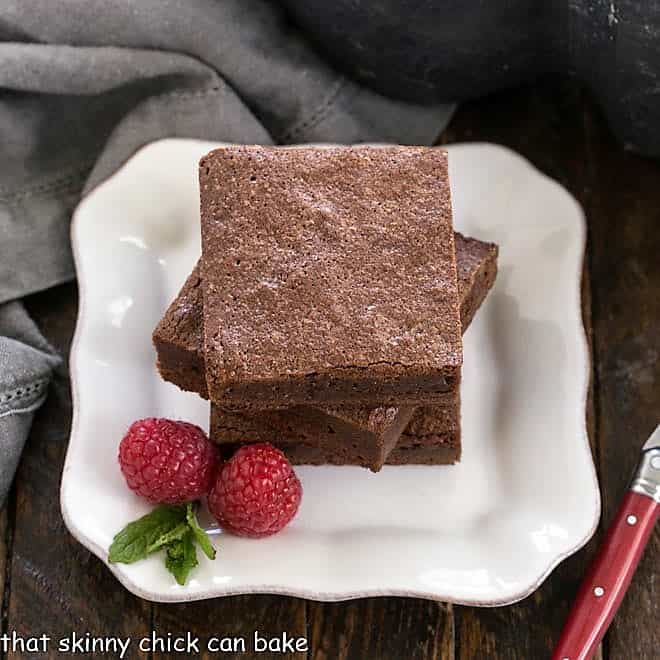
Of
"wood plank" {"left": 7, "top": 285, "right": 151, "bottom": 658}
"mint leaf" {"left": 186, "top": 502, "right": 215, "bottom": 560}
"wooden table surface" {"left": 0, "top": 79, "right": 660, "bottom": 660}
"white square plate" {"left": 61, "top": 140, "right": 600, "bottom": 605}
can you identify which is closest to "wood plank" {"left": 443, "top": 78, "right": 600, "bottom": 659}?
"wooden table surface" {"left": 0, "top": 79, "right": 660, "bottom": 660}

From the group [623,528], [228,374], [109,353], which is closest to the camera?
[228,374]

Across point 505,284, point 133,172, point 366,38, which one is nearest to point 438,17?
point 366,38

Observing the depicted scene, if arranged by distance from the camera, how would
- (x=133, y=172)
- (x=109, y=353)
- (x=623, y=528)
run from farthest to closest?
(x=133, y=172)
(x=109, y=353)
(x=623, y=528)

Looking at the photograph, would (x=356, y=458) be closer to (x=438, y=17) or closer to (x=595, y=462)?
(x=595, y=462)

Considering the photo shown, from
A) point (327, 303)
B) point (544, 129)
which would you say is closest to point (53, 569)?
point (327, 303)

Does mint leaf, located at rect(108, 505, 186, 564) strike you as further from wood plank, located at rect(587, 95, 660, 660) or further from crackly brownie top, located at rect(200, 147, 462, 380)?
wood plank, located at rect(587, 95, 660, 660)

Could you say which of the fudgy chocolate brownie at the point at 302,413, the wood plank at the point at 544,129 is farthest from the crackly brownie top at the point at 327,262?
the wood plank at the point at 544,129
